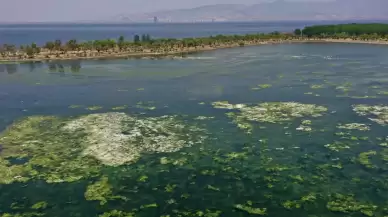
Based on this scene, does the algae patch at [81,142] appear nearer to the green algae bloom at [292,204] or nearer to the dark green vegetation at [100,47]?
the green algae bloom at [292,204]

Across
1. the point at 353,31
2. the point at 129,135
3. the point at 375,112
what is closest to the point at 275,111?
the point at 375,112

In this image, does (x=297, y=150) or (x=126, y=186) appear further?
(x=297, y=150)

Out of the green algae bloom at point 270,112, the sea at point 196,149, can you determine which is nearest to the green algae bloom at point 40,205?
the sea at point 196,149

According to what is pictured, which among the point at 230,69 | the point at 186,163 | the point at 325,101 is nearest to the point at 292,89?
the point at 325,101

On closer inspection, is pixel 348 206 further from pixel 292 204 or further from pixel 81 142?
pixel 81 142

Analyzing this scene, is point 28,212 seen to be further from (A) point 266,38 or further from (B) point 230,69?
(A) point 266,38

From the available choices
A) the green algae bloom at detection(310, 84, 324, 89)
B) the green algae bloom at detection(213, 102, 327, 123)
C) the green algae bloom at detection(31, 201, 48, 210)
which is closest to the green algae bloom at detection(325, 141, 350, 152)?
the green algae bloom at detection(213, 102, 327, 123)
